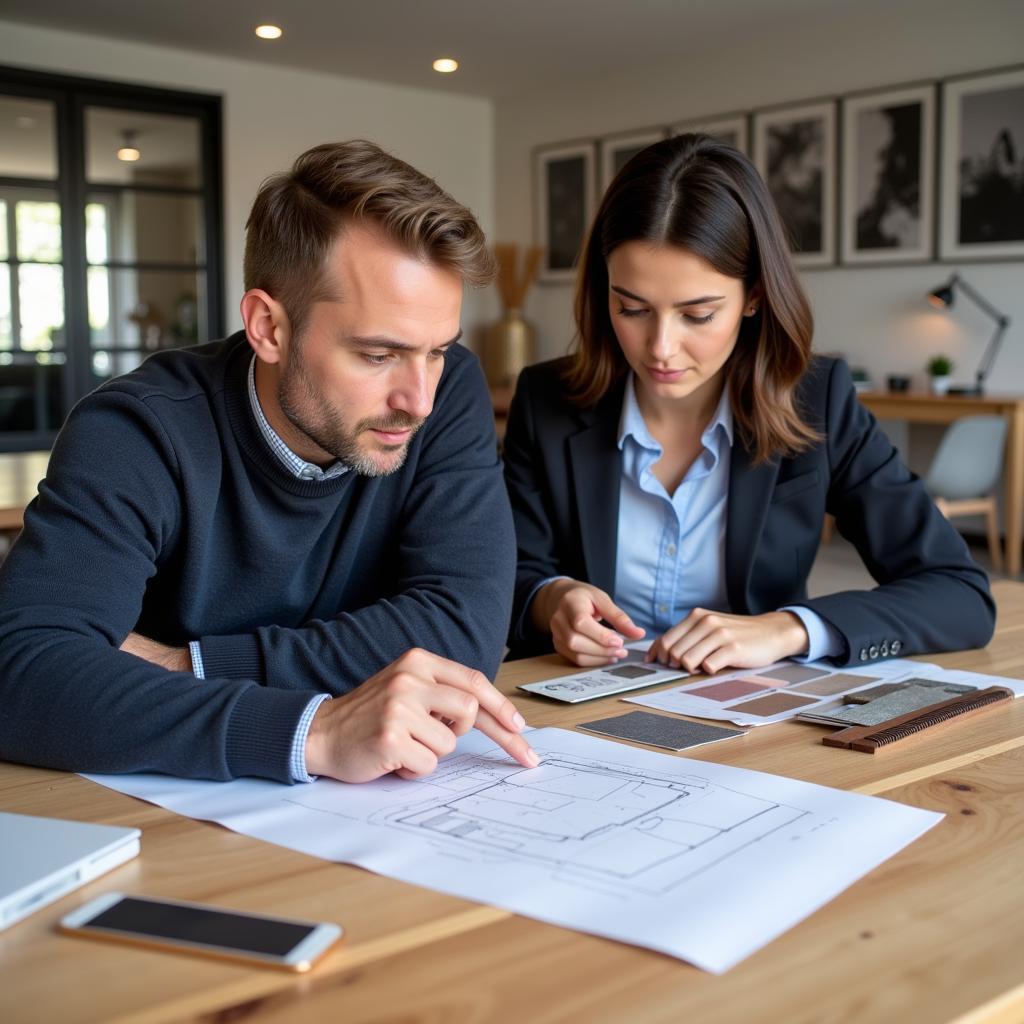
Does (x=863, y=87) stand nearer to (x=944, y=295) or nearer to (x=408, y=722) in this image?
(x=944, y=295)

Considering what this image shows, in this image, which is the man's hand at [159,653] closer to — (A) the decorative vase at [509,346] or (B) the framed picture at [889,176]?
(B) the framed picture at [889,176]

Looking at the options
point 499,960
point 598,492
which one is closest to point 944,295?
point 598,492

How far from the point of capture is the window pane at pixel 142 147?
747 cm

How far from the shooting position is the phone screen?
700mm

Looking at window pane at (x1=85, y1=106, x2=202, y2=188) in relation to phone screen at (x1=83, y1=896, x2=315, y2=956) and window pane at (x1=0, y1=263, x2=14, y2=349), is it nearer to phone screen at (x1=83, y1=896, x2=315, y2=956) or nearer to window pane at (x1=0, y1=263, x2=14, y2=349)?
window pane at (x1=0, y1=263, x2=14, y2=349)

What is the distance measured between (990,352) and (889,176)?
1.18m

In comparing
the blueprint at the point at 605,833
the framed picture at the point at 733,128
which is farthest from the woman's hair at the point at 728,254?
the framed picture at the point at 733,128

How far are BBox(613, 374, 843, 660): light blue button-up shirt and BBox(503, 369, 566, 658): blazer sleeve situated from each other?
118 millimetres

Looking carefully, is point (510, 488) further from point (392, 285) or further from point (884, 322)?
point (884, 322)

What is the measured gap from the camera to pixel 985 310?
6332 millimetres

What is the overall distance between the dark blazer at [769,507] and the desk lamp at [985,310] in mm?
4704

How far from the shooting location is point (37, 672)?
1094 millimetres

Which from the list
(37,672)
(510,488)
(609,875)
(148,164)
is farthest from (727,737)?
(148,164)

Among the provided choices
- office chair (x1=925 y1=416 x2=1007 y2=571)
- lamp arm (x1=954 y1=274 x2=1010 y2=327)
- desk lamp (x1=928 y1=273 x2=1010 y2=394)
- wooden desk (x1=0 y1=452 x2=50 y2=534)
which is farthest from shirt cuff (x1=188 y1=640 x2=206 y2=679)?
lamp arm (x1=954 y1=274 x2=1010 y2=327)
